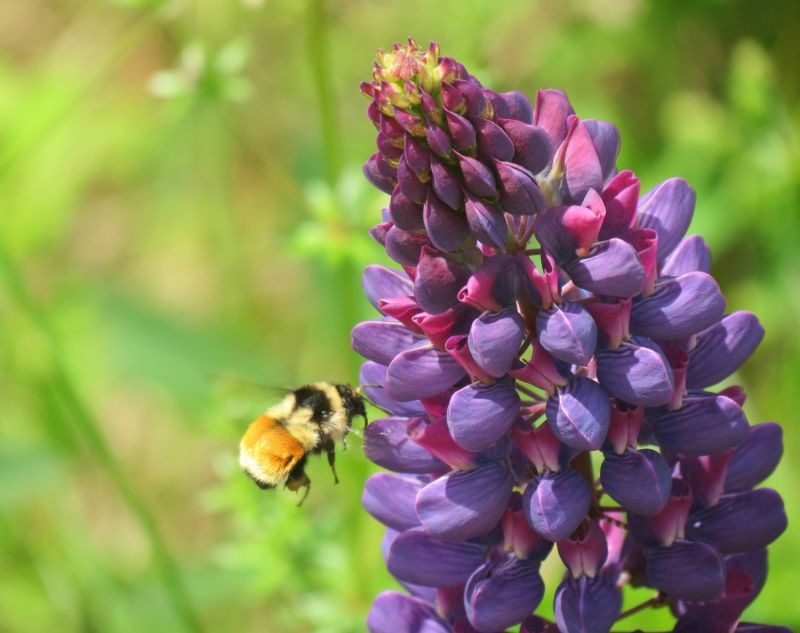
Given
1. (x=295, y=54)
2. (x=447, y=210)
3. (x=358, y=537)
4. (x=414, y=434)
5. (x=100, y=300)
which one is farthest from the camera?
(x=295, y=54)

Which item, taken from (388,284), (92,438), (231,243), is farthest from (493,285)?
(231,243)

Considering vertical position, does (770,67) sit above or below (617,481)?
above

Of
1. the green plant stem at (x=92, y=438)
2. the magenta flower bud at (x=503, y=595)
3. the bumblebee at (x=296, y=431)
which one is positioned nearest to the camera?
the magenta flower bud at (x=503, y=595)

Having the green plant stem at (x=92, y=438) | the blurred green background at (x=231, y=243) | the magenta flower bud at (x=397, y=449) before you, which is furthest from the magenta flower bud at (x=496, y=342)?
the green plant stem at (x=92, y=438)

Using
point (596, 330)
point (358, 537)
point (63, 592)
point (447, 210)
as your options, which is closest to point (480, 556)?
point (596, 330)

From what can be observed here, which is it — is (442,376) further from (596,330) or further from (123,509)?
(123,509)

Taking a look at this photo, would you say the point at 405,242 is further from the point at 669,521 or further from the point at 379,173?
the point at 669,521

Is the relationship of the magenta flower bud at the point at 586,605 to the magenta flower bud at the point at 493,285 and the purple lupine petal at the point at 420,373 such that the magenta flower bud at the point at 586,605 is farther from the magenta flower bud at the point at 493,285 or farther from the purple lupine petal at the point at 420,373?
the magenta flower bud at the point at 493,285
